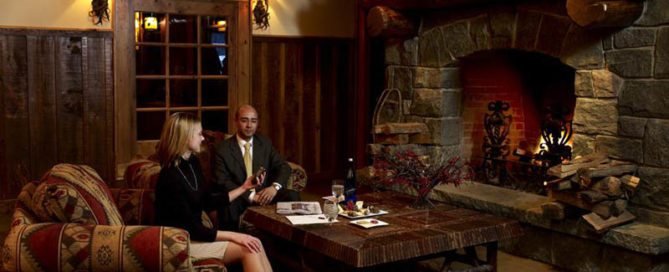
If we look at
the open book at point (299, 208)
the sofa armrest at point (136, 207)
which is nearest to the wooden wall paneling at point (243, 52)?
the open book at point (299, 208)

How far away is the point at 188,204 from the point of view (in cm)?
348

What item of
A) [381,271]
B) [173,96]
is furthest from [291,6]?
[381,271]

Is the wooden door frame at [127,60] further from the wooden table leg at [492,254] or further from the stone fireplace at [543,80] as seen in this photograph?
the wooden table leg at [492,254]

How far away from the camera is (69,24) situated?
19.4 feet

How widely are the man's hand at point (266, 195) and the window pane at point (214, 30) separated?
7.37 feet

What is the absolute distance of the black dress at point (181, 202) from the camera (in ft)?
11.3

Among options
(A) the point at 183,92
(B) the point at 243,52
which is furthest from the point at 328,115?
(A) the point at 183,92

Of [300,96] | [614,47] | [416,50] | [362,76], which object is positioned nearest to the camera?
[614,47]

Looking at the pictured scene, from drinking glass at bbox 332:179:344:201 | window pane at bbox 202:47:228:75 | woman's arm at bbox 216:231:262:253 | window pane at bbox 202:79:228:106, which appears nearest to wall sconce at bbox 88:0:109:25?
window pane at bbox 202:47:228:75

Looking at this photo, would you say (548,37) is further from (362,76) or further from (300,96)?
(300,96)

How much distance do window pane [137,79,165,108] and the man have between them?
5.55ft

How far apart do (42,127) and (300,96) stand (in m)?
2.38

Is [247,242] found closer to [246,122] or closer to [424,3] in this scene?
[246,122]

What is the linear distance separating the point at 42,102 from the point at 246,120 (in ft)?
6.43
